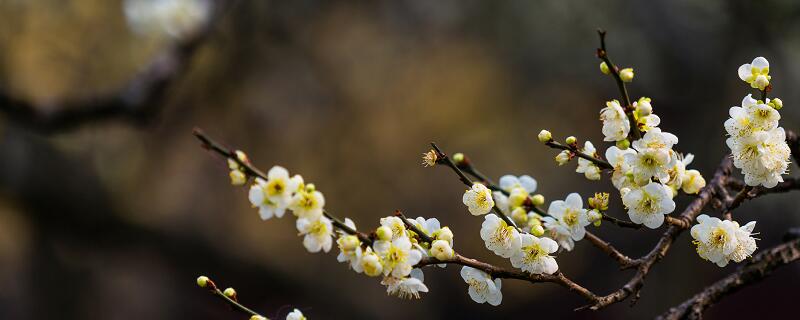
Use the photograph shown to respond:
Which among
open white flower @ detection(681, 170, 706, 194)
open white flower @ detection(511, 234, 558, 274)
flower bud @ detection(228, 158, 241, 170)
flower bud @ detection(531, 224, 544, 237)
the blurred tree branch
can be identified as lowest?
open white flower @ detection(511, 234, 558, 274)

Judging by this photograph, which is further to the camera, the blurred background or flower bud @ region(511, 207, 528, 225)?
the blurred background

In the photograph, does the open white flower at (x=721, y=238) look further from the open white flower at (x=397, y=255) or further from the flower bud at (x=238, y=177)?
the flower bud at (x=238, y=177)

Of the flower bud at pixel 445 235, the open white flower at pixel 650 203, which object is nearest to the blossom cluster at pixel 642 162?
the open white flower at pixel 650 203

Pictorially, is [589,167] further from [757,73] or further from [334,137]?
[334,137]

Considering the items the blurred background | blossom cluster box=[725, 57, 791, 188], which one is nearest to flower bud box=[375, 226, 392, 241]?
blossom cluster box=[725, 57, 791, 188]

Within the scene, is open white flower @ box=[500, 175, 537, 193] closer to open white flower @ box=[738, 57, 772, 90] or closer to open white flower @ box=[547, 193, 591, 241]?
open white flower @ box=[547, 193, 591, 241]

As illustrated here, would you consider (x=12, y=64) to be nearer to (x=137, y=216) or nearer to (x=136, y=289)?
(x=137, y=216)
